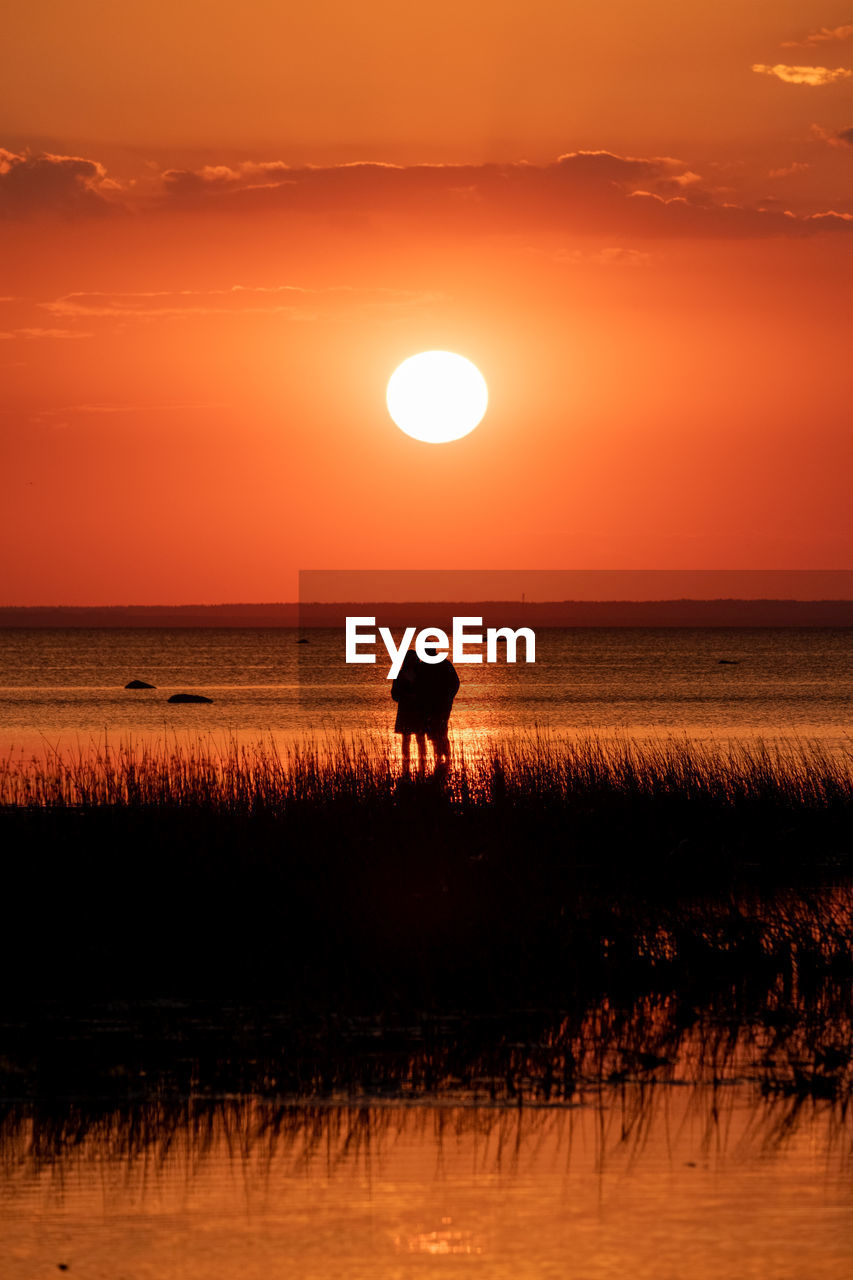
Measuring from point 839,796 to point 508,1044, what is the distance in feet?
37.1

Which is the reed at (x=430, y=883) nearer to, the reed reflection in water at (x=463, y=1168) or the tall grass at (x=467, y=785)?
the tall grass at (x=467, y=785)

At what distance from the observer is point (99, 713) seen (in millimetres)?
55219

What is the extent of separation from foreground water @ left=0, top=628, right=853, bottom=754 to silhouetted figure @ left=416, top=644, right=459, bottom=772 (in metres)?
8.16

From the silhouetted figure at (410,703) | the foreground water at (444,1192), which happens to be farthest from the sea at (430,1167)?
the silhouetted figure at (410,703)

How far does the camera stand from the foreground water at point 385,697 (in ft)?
147

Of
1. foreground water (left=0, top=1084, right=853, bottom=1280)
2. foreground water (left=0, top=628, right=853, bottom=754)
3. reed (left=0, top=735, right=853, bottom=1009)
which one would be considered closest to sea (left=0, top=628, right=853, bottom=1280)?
foreground water (left=0, top=1084, right=853, bottom=1280)

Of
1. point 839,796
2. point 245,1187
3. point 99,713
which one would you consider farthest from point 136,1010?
point 99,713

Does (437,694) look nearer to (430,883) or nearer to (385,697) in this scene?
(430,883)

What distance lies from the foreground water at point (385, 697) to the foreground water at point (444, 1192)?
834 inches

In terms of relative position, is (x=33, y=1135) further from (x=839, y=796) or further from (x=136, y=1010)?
(x=839, y=796)

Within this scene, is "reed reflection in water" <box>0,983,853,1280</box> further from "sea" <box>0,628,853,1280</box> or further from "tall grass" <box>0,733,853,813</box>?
"tall grass" <box>0,733,853,813</box>

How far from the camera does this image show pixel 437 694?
808 inches

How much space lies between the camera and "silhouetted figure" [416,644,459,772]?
20.5 meters

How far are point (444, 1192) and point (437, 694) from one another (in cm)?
1395
